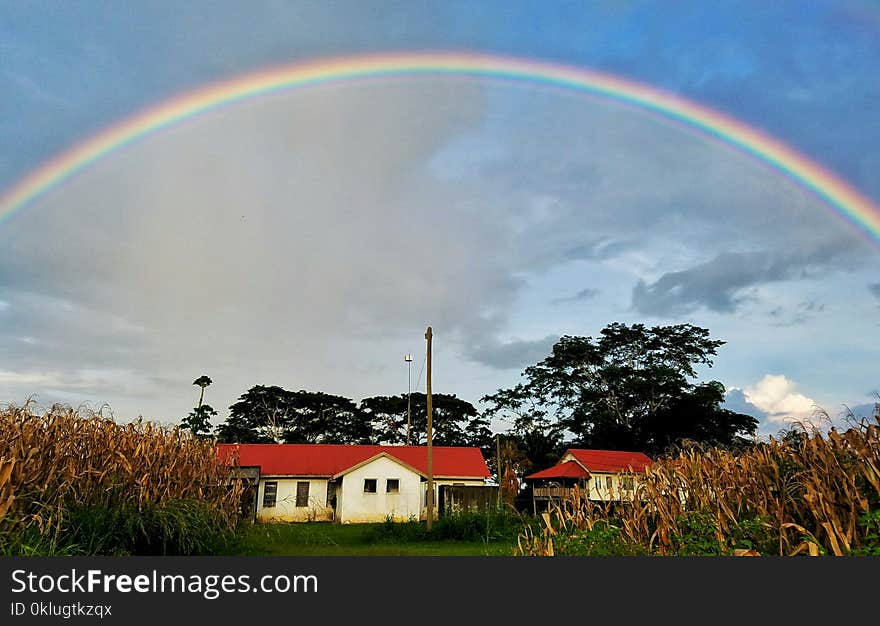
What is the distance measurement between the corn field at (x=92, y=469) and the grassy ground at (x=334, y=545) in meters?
0.71

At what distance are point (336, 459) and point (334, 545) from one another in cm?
Result: 2159

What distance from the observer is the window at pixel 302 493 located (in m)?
32.5

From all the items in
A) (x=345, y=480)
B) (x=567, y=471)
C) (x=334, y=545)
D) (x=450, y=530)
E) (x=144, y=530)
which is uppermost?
(x=567, y=471)

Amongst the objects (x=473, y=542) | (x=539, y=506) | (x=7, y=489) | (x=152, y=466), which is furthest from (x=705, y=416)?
(x=7, y=489)

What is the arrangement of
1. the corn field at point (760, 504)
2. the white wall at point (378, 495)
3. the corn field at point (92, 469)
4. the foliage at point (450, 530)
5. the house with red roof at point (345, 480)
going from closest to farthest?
1. the corn field at point (760, 504)
2. the corn field at point (92, 469)
3. the foliage at point (450, 530)
4. the white wall at point (378, 495)
5. the house with red roof at point (345, 480)

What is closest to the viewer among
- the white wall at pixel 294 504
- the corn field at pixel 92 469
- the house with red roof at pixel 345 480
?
the corn field at pixel 92 469

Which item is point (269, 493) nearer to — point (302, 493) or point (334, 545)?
point (302, 493)

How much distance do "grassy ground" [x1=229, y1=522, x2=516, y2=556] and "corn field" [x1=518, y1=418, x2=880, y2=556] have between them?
1776mm

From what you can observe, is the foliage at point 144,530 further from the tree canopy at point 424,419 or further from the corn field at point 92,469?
the tree canopy at point 424,419

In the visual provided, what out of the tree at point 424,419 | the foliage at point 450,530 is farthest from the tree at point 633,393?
the foliage at point 450,530

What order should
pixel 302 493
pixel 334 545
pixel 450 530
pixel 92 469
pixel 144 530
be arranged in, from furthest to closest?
1. pixel 302 493
2. pixel 450 530
3. pixel 334 545
4. pixel 92 469
5. pixel 144 530

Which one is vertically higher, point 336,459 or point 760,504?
point 336,459

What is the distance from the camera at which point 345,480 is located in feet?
99.9

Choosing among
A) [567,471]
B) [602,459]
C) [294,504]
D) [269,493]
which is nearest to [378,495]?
[294,504]
